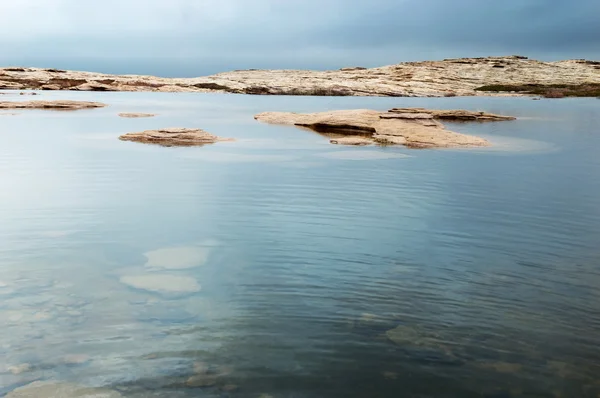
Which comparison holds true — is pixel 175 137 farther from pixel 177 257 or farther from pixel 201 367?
pixel 201 367

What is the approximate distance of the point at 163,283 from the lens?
31.3 ft

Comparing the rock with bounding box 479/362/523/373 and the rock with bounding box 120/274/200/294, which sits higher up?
the rock with bounding box 479/362/523/373

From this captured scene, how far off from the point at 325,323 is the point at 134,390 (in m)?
2.89

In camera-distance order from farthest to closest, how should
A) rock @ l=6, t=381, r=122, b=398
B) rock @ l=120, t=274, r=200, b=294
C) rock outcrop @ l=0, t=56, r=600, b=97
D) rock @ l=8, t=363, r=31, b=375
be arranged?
rock outcrop @ l=0, t=56, r=600, b=97, rock @ l=120, t=274, r=200, b=294, rock @ l=8, t=363, r=31, b=375, rock @ l=6, t=381, r=122, b=398

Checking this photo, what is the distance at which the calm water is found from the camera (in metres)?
6.73

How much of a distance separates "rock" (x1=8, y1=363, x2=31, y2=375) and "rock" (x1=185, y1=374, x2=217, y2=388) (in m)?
1.96

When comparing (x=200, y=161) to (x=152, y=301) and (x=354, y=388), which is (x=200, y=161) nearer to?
(x=152, y=301)

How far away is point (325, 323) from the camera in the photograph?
802 centimetres

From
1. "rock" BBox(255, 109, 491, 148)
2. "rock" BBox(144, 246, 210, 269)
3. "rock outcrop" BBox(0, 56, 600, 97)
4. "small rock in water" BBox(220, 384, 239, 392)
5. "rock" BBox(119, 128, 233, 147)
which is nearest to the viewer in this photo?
"small rock in water" BBox(220, 384, 239, 392)

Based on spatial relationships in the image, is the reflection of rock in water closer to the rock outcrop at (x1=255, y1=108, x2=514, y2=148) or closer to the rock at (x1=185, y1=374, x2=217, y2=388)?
the rock at (x1=185, y1=374, x2=217, y2=388)

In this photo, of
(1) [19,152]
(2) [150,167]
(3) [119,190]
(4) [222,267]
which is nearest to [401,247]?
(4) [222,267]

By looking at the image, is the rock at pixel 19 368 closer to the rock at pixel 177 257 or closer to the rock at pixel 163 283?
the rock at pixel 163 283

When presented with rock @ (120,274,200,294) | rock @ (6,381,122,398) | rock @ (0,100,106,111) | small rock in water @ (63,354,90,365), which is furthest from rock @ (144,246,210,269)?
rock @ (0,100,106,111)

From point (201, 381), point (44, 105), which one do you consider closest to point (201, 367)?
point (201, 381)
